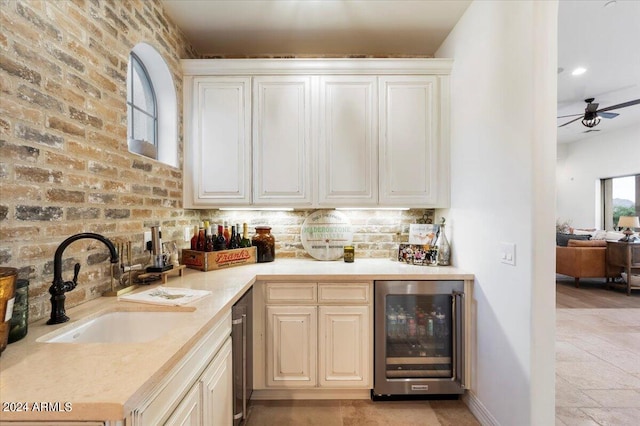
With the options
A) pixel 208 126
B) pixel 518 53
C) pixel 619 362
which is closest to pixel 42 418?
pixel 208 126

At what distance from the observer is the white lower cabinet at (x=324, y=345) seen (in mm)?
2143

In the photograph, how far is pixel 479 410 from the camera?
6.53 ft

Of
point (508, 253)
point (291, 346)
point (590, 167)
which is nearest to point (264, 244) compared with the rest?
point (291, 346)

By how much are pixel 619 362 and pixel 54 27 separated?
4.59 meters

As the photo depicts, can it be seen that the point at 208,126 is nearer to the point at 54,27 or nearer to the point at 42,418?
the point at 54,27

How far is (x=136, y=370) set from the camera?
0.84 meters

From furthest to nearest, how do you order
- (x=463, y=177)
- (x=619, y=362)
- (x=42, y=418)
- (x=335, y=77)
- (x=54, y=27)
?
(x=619, y=362) → (x=335, y=77) → (x=463, y=177) → (x=54, y=27) → (x=42, y=418)

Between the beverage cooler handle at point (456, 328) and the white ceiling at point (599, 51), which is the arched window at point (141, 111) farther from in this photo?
the white ceiling at point (599, 51)

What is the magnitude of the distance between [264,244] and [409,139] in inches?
59.1

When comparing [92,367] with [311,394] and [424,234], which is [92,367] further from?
[424,234]

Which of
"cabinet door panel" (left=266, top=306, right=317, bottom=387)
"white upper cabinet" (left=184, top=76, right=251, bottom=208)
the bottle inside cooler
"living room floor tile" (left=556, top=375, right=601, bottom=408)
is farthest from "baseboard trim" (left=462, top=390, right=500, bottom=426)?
"white upper cabinet" (left=184, top=76, right=251, bottom=208)

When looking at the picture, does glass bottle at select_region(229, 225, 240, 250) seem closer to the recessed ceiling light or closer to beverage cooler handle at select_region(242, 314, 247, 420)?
beverage cooler handle at select_region(242, 314, 247, 420)

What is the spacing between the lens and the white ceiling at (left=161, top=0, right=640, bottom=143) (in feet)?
7.22

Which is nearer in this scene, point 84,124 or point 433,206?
point 84,124
